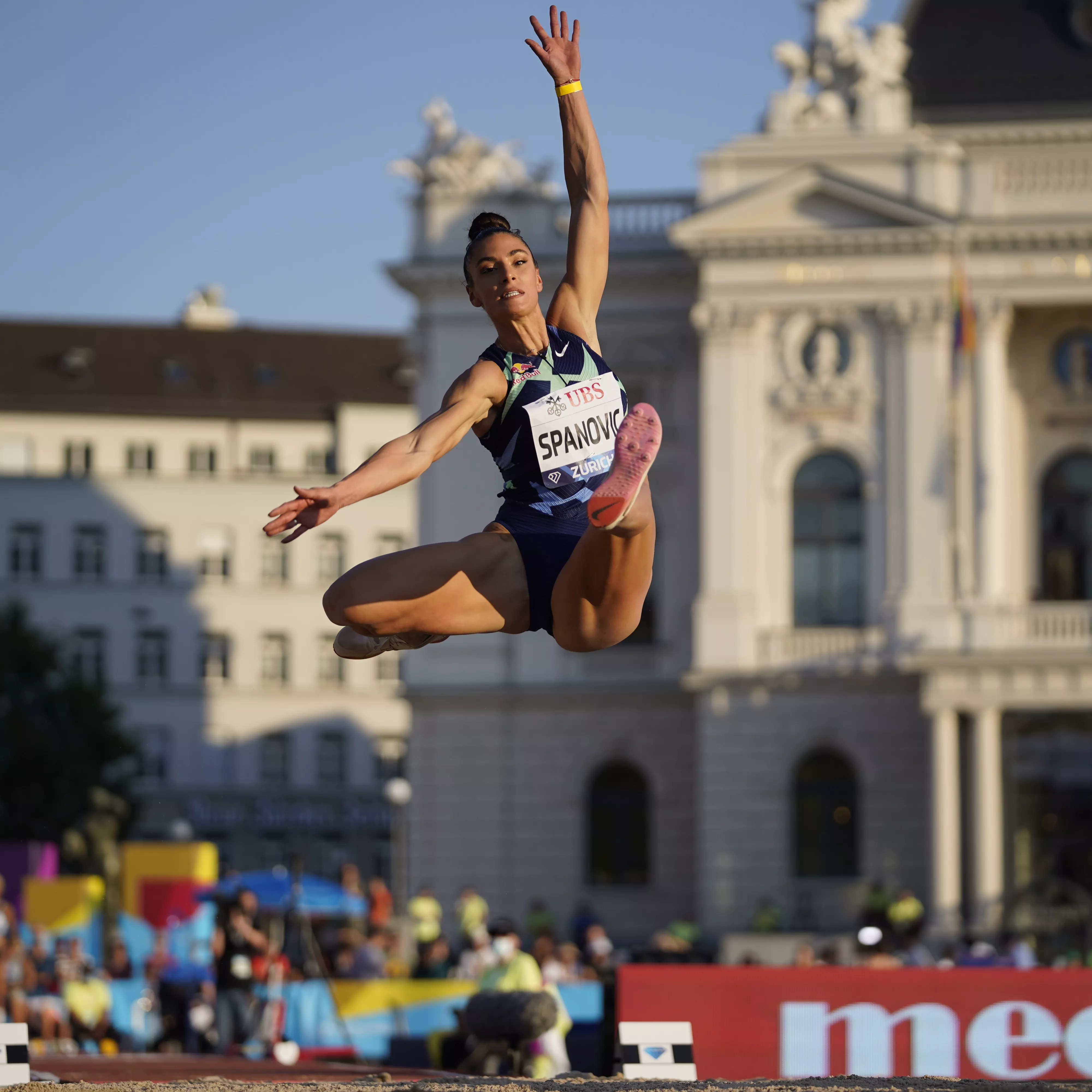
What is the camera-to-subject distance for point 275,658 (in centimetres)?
7381

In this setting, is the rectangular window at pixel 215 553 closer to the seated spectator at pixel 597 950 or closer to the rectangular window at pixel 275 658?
the rectangular window at pixel 275 658

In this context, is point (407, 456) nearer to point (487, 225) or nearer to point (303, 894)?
point (487, 225)

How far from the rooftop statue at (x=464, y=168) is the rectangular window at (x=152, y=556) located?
1287 inches

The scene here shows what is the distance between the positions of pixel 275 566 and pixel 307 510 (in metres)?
66.7

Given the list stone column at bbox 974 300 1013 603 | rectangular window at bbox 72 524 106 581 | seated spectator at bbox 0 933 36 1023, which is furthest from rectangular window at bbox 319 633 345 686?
seated spectator at bbox 0 933 36 1023

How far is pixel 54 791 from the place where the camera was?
5738 cm

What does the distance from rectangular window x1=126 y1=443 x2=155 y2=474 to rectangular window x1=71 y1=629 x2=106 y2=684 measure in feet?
17.9

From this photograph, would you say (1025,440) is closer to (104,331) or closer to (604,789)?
(604,789)

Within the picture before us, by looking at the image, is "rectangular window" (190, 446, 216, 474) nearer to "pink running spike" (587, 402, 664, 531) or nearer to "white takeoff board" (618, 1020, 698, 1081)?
"white takeoff board" (618, 1020, 698, 1081)

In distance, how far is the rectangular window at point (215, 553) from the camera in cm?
7356

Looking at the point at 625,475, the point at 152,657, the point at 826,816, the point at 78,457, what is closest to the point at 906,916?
the point at 826,816

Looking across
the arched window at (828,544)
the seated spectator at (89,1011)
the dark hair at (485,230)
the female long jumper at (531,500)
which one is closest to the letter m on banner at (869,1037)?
the female long jumper at (531,500)

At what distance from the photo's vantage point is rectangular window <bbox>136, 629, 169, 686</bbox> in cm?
7306

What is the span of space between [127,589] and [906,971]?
198 ft
